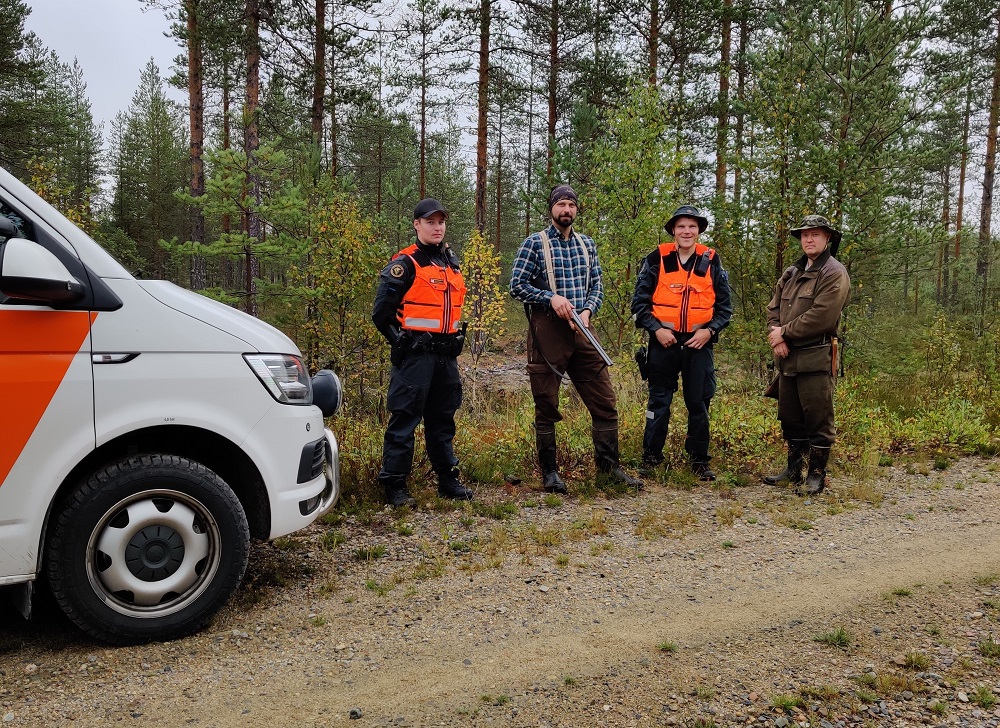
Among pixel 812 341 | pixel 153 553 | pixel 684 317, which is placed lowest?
pixel 153 553

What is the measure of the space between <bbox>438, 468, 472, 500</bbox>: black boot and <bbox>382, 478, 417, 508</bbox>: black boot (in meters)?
0.30

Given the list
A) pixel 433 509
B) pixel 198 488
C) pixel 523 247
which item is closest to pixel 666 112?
pixel 523 247

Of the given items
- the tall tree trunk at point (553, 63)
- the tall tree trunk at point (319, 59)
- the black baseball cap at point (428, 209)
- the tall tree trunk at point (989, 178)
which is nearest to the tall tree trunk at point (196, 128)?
the tall tree trunk at point (319, 59)

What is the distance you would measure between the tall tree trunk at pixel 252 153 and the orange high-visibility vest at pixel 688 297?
5887mm

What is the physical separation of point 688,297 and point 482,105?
472 inches

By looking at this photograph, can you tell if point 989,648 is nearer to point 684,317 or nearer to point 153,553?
point 684,317

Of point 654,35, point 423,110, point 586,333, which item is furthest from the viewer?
point 423,110

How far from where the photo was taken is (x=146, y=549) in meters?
2.96

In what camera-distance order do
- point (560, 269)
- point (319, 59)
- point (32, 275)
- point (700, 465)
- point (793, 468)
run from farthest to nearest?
point (319, 59) → point (700, 465) → point (793, 468) → point (560, 269) → point (32, 275)

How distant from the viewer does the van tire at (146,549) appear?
2.83 metres

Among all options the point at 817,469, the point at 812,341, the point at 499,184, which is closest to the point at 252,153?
the point at 812,341

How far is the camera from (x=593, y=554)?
4141 mm

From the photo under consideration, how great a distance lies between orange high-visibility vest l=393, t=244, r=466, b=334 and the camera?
4.84 m

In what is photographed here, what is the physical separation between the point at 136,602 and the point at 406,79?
16002 millimetres
